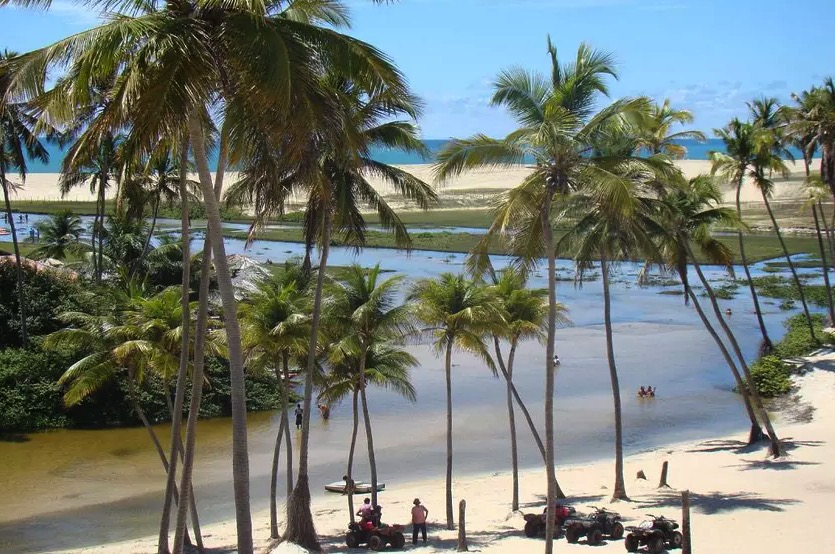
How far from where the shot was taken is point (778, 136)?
123 feet

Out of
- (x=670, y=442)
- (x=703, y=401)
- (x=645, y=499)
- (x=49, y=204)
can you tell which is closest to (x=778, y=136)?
(x=703, y=401)

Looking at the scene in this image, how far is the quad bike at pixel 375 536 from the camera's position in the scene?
20484 millimetres

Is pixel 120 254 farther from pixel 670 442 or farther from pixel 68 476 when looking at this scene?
pixel 670 442

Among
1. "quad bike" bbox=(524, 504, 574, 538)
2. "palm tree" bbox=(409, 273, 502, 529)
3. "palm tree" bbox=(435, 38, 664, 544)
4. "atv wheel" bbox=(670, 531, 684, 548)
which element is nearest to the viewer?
"palm tree" bbox=(435, 38, 664, 544)

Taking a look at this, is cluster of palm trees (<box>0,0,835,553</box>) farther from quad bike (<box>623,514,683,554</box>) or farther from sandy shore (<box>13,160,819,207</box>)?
sandy shore (<box>13,160,819,207</box>)

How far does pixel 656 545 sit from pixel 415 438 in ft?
48.0

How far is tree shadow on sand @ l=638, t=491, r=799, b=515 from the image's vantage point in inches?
863

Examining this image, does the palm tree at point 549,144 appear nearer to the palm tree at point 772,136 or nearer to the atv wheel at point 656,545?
the atv wheel at point 656,545

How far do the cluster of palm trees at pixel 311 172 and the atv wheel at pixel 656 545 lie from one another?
2.11 metres

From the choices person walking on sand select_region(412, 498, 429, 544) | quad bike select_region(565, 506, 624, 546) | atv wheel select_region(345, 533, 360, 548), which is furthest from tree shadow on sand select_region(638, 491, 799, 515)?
atv wheel select_region(345, 533, 360, 548)

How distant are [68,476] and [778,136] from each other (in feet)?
95.4

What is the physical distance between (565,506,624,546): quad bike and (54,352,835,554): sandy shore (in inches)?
8.7

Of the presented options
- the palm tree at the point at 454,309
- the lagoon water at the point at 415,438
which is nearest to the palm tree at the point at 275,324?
the palm tree at the point at 454,309

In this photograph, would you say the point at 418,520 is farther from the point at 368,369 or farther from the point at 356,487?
the point at 356,487
